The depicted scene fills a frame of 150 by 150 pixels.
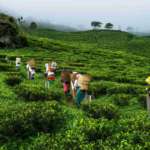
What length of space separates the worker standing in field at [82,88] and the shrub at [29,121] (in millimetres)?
3610

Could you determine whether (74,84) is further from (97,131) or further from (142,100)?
(97,131)

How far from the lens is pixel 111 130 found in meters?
17.2

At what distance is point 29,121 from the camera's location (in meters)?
17.5

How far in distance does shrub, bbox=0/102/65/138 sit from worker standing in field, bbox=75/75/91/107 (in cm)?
361

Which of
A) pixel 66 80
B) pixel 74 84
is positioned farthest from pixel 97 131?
pixel 66 80

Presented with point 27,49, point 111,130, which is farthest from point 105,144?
point 27,49

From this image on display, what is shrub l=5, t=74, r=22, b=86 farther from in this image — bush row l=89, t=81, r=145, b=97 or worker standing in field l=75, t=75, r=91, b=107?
worker standing in field l=75, t=75, r=91, b=107

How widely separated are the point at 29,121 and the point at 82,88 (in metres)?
5.95

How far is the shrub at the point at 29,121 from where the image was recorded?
17.1m

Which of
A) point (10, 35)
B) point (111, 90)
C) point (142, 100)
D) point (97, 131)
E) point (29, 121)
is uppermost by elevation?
point (29, 121)

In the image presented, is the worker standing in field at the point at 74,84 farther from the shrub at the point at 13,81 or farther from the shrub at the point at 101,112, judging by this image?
the shrub at the point at 13,81

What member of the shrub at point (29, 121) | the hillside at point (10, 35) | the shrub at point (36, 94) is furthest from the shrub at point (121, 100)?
the hillside at point (10, 35)

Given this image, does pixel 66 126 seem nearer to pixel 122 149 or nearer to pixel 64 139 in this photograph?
pixel 64 139

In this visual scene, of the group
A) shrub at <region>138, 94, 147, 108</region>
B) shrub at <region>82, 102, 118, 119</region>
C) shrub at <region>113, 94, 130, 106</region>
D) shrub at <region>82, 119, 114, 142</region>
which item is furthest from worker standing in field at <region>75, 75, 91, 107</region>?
shrub at <region>82, 119, 114, 142</region>
